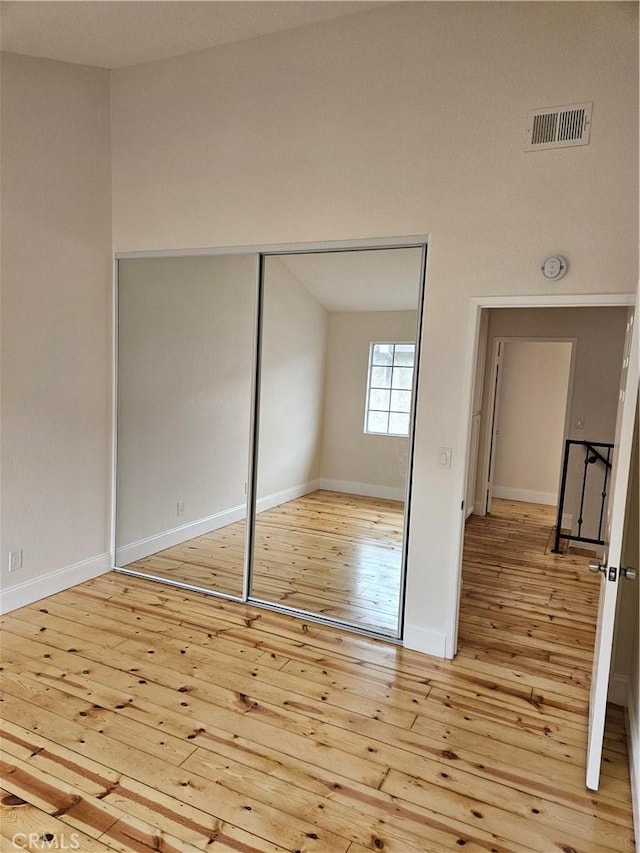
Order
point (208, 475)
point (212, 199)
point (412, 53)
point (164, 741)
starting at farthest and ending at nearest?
point (208, 475)
point (212, 199)
point (412, 53)
point (164, 741)

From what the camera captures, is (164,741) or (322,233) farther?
(322,233)

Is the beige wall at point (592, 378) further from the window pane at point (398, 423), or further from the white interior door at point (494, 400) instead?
the window pane at point (398, 423)

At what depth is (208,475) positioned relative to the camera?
14.1 ft

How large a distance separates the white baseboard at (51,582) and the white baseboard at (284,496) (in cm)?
138

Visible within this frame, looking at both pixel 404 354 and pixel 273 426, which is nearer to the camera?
pixel 404 354

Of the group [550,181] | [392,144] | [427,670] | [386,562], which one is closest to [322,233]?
[392,144]

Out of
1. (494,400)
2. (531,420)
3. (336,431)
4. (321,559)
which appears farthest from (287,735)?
(531,420)

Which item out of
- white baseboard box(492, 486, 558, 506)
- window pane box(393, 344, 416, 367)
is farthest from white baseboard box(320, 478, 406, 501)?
white baseboard box(492, 486, 558, 506)

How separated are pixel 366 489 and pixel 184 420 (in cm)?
156

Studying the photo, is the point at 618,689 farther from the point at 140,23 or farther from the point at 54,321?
the point at 140,23

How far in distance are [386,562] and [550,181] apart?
94.8 inches

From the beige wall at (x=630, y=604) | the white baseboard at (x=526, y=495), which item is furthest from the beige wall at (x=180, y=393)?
the white baseboard at (x=526, y=495)

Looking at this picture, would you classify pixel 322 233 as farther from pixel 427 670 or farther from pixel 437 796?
pixel 437 796

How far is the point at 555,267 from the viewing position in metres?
2.94
